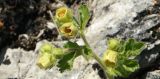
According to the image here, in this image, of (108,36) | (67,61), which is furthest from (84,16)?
(108,36)

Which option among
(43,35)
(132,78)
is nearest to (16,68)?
(43,35)

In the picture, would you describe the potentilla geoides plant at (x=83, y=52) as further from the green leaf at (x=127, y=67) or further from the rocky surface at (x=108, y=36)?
the rocky surface at (x=108, y=36)

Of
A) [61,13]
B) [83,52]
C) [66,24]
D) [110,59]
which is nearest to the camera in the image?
[110,59]

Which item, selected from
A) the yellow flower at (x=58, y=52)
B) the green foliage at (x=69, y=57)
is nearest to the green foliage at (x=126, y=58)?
the green foliage at (x=69, y=57)

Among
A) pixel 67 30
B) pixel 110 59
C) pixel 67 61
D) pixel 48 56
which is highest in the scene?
pixel 67 30

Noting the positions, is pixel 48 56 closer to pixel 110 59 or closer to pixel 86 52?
pixel 86 52

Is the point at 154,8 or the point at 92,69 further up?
the point at 154,8

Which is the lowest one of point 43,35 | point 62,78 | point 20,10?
point 62,78

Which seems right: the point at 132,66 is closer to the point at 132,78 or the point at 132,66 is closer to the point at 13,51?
the point at 132,78

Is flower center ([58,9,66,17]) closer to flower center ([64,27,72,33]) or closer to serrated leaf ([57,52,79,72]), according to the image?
flower center ([64,27,72,33])
